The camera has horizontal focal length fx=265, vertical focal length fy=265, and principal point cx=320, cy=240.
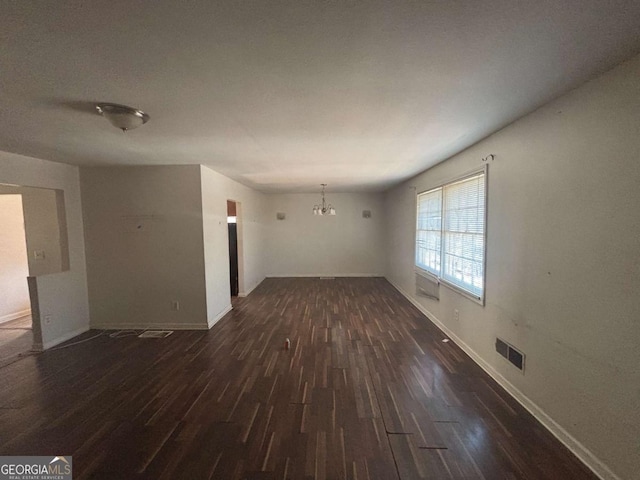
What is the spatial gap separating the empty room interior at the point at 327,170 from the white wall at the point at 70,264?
31 mm

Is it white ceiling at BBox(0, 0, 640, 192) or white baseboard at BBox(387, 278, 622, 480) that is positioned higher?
white ceiling at BBox(0, 0, 640, 192)

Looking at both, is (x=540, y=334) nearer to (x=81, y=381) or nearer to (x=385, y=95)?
(x=385, y=95)

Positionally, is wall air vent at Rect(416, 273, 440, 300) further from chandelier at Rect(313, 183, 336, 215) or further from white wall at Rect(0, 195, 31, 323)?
white wall at Rect(0, 195, 31, 323)

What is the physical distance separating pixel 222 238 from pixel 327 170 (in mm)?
2218

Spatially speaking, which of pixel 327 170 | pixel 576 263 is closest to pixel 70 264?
pixel 327 170

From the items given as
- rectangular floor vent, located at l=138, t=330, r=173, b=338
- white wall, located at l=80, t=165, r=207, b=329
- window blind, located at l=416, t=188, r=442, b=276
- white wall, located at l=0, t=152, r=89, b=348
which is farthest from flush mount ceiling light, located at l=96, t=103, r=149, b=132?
window blind, located at l=416, t=188, r=442, b=276

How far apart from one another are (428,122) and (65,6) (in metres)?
2.33

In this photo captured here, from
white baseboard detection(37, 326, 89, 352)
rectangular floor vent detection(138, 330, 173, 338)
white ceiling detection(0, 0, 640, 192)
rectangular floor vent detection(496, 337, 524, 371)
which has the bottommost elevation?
rectangular floor vent detection(138, 330, 173, 338)

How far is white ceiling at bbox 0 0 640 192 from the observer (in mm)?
1094

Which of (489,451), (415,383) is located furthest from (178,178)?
(489,451)

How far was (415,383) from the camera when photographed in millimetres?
2623

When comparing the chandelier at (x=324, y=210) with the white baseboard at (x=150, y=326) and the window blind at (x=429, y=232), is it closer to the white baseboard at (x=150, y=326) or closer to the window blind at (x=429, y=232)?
the window blind at (x=429, y=232)

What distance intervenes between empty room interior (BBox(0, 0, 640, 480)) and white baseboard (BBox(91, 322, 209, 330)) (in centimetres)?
5

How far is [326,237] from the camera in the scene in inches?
317
